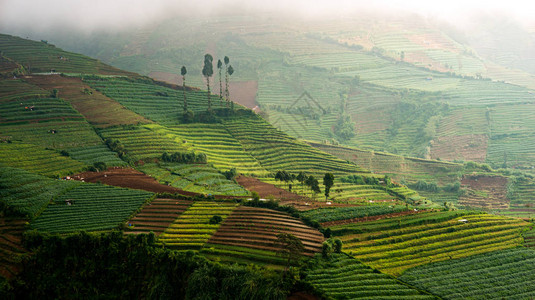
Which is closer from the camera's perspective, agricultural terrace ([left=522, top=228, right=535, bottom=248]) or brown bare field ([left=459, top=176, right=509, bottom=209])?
agricultural terrace ([left=522, top=228, right=535, bottom=248])

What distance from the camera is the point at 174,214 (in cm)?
5803

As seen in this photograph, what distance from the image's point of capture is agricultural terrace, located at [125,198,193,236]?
5419cm

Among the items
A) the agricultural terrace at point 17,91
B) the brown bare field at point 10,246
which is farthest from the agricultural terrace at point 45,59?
the brown bare field at point 10,246

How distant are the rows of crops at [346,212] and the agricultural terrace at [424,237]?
221cm

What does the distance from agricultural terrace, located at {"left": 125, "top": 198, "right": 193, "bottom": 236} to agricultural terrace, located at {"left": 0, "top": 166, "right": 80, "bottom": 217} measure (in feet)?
38.5

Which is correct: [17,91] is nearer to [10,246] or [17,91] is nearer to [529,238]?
[10,246]

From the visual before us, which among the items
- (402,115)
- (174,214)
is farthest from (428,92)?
(174,214)

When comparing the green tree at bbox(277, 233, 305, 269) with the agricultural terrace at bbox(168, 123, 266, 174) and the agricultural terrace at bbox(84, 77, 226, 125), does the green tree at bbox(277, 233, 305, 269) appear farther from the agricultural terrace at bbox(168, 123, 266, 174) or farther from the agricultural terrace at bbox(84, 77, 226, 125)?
the agricultural terrace at bbox(84, 77, 226, 125)

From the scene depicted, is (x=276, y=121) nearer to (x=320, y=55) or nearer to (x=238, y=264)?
(x=320, y=55)

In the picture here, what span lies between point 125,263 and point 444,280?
1258 inches

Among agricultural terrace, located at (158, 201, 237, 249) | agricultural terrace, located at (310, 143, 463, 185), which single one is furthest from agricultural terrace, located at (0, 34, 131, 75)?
agricultural terrace, located at (158, 201, 237, 249)

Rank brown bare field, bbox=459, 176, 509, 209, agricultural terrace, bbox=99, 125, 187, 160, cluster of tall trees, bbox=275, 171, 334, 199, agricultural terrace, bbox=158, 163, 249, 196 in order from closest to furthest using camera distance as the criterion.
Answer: cluster of tall trees, bbox=275, 171, 334, 199
agricultural terrace, bbox=158, 163, 249, 196
agricultural terrace, bbox=99, 125, 187, 160
brown bare field, bbox=459, 176, 509, 209

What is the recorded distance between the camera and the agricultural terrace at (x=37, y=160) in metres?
67.8

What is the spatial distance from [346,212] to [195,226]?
741 inches
